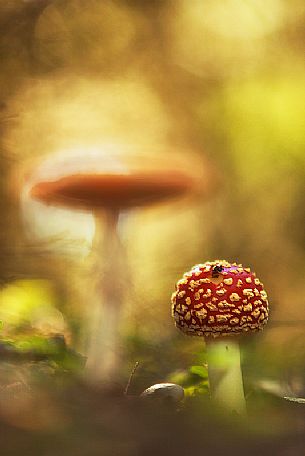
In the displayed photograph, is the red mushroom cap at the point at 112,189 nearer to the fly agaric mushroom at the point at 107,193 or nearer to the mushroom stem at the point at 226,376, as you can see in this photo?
the fly agaric mushroom at the point at 107,193

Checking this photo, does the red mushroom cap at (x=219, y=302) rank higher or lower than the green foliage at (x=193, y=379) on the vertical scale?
higher

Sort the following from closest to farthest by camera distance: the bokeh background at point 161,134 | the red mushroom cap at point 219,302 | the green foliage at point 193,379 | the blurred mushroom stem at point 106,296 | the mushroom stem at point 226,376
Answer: the red mushroom cap at point 219,302 → the mushroom stem at point 226,376 → the green foliage at point 193,379 → the blurred mushroom stem at point 106,296 → the bokeh background at point 161,134

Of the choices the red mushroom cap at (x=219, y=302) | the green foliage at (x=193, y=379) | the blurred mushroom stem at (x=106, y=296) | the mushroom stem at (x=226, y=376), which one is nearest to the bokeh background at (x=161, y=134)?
the blurred mushroom stem at (x=106, y=296)

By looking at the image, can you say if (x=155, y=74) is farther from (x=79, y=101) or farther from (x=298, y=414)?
(x=298, y=414)

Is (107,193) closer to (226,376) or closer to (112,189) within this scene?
(112,189)

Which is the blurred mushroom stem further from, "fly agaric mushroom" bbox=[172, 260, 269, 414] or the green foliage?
"fly agaric mushroom" bbox=[172, 260, 269, 414]

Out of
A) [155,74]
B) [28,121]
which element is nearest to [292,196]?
[155,74]
